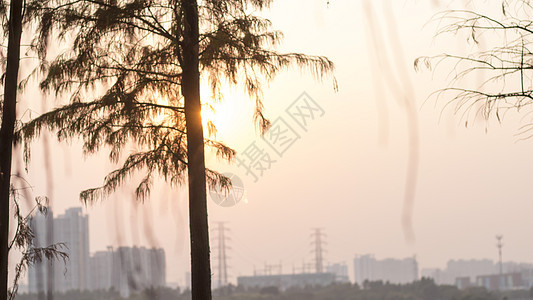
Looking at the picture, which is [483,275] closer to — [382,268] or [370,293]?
[382,268]

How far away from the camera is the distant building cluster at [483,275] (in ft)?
246

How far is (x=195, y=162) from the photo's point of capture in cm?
647

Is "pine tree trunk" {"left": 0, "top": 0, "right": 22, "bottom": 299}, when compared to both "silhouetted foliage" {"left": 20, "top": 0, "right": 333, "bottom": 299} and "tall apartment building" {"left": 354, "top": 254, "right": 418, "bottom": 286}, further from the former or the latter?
"tall apartment building" {"left": 354, "top": 254, "right": 418, "bottom": 286}

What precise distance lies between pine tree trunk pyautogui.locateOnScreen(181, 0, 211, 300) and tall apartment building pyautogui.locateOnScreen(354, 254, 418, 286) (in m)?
61.7

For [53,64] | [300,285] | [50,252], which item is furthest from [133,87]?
[300,285]

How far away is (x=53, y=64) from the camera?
7.06m

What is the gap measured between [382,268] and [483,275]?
10590 mm

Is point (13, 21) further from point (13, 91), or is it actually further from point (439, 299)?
point (439, 299)

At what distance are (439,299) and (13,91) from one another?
48134 millimetres

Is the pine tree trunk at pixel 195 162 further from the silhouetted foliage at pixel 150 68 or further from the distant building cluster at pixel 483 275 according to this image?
the distant building cluster at pixel 483 275

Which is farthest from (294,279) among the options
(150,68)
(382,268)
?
(150,68)

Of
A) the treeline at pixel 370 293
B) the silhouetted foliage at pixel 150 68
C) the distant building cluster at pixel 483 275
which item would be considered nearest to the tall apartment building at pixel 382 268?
the distant building cluster at pixel 483 275

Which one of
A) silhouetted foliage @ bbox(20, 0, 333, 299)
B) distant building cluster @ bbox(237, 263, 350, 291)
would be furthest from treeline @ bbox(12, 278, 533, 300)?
silhouetted foliage @ bbox(20, 0, 333, 299)

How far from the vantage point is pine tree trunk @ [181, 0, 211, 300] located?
20.7ft
